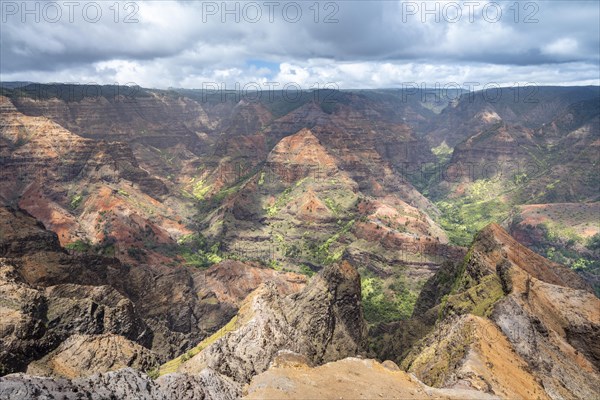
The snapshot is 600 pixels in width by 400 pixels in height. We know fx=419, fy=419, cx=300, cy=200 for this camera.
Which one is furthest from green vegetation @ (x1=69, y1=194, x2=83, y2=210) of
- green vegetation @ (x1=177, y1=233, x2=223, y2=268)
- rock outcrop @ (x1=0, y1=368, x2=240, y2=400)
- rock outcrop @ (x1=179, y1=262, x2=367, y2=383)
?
rock outcrop @ (x1=0, y1=368, x2=240, y2=400)

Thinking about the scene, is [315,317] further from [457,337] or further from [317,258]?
[317,258]

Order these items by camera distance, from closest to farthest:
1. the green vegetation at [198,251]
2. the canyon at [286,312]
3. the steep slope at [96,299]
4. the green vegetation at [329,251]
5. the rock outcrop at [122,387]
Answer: the rock outcrop at [122,387] → the canyon at [286,312] → the steep slope at [96,299] → the green vegetation at [198,251] → the green vegetation at [329,251]

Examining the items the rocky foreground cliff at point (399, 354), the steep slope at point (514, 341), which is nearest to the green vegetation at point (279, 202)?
the rocky foreground cliff at point (399, 354)

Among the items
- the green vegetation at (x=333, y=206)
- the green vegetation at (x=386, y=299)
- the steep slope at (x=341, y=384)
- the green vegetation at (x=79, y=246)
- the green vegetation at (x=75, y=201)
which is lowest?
the green vegetation at (x=386, y=299)

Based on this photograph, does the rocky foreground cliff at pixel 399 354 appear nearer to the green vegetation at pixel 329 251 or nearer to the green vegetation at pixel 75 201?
the green vegetation at pixel 329 251

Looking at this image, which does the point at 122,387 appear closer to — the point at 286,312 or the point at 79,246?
the point at 286,312

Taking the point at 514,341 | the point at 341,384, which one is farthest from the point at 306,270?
the point at 341,384

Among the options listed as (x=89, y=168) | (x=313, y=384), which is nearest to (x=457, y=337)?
(x=313, y=384)

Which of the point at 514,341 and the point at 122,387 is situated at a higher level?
the point at 122,387
